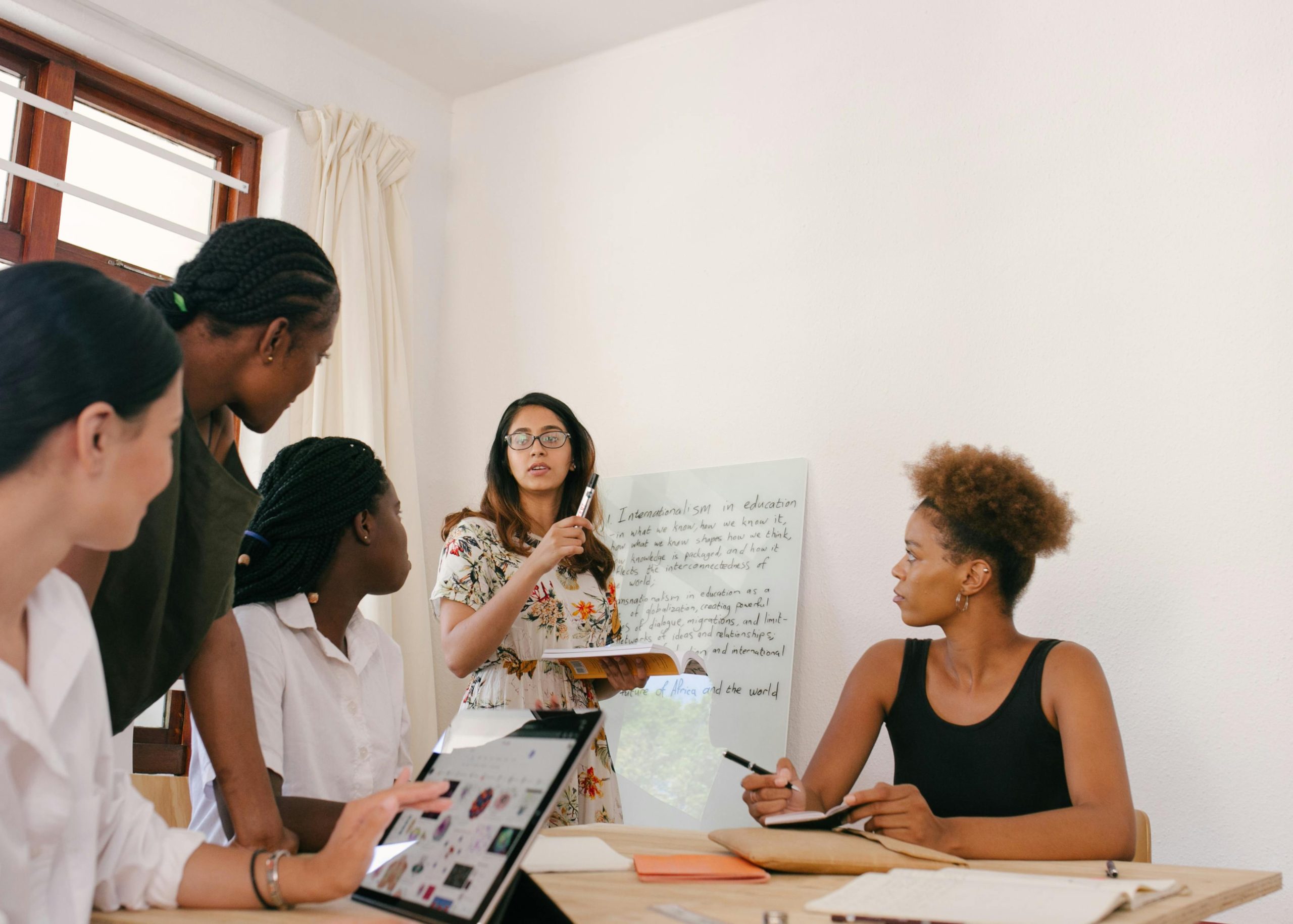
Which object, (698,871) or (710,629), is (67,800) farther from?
(710,629)

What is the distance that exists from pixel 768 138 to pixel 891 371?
838 millimetres

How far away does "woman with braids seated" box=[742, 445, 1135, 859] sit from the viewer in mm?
1602

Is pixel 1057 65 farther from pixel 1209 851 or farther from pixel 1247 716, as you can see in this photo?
pixel 1209 851

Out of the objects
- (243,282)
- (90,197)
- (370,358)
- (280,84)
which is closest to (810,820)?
(243,282)

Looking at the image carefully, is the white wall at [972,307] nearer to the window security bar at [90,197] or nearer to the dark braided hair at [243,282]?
the window security bar at [90,197]

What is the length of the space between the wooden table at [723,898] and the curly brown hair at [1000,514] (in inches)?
29.0

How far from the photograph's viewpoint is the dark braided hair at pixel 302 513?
1.56m

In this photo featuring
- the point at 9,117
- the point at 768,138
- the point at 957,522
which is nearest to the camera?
the point at 957,522

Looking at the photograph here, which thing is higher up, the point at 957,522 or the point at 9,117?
the point at 9,117

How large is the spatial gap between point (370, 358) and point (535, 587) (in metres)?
1.30

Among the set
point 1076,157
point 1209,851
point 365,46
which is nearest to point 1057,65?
point 1076,157

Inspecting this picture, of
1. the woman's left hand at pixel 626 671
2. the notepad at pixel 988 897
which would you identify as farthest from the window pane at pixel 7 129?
the notepad at pixel 988 897

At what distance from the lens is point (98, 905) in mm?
951

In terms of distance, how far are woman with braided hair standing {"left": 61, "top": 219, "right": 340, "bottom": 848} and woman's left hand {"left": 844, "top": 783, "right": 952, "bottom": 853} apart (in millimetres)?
726
